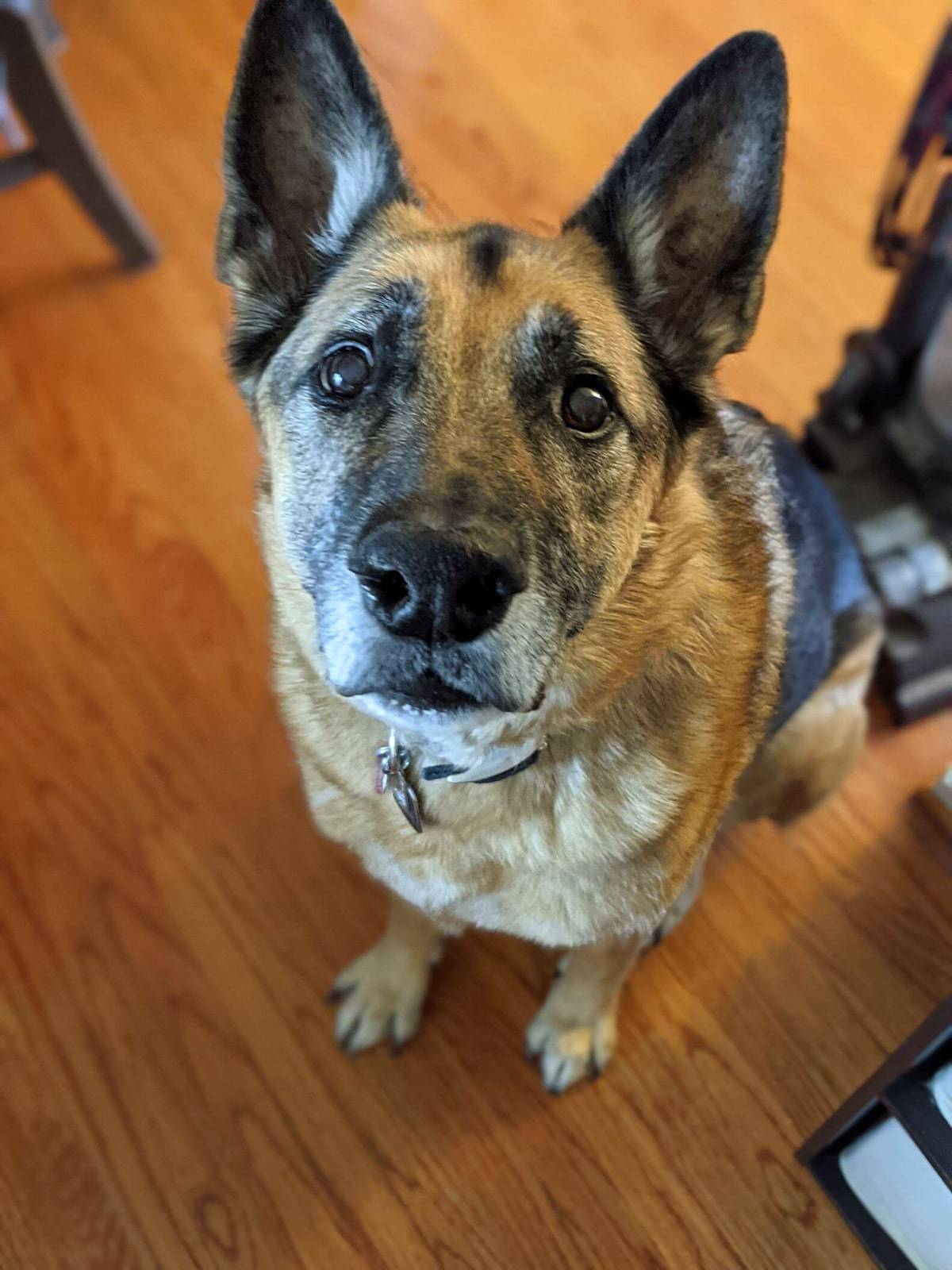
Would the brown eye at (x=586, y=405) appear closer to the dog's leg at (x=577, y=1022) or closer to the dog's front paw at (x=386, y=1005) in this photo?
the dog's leg at (x=577, y=1022)

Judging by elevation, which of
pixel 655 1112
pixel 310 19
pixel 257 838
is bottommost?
pixel 257 838

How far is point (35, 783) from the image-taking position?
86.9 inches

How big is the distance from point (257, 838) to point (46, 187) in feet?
7.21

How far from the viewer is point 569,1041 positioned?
6.08 ft

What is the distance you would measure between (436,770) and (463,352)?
0.55 meters

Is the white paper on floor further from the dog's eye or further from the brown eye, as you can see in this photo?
the dog's eye

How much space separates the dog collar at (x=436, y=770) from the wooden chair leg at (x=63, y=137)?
208cm

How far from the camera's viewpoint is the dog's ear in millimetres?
1154

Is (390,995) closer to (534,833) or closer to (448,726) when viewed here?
(534,833)

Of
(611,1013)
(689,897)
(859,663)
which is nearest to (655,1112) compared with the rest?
Answer: (611,1013)

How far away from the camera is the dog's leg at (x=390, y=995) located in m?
1.89

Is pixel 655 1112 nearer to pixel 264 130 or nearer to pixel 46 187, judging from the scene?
pixel 264 130

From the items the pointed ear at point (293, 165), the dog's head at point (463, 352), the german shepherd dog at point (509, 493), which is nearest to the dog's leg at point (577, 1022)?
the german shepherd dog at point (509, 493)

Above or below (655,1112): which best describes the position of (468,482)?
above
